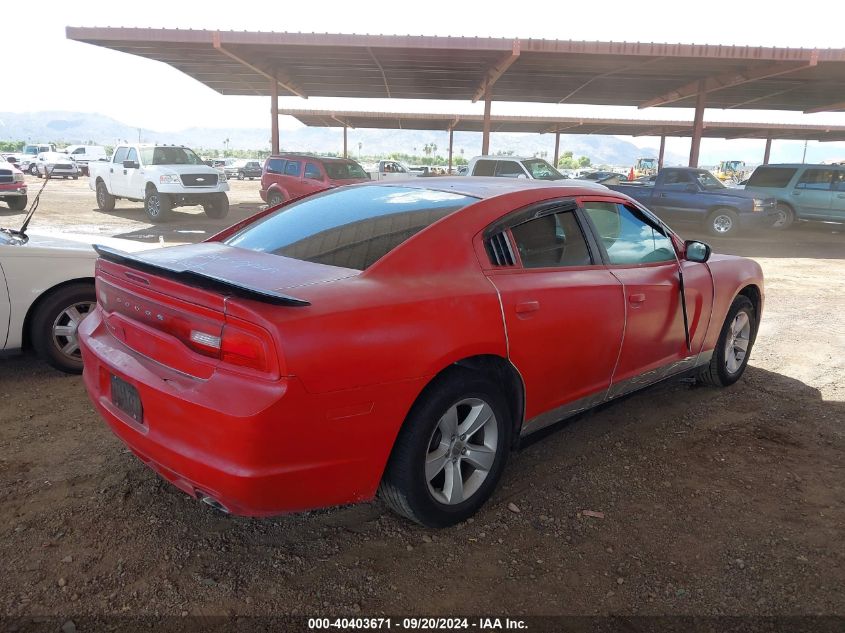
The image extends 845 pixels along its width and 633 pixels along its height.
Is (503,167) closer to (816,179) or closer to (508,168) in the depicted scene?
(508,168)

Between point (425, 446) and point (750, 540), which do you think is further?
point (750, 540)

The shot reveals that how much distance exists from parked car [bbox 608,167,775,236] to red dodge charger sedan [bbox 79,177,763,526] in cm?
1346

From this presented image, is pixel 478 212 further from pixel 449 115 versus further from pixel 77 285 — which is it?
pixel 449 115

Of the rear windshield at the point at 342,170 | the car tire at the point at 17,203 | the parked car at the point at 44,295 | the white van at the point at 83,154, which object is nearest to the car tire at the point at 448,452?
the parked car at the point at 44,295

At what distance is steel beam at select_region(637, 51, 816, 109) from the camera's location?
53.5 ft

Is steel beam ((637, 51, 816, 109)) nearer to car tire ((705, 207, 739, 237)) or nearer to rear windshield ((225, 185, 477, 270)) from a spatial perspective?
car tire ((705, 207, 739, 237))

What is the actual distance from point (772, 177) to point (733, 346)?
15426mm

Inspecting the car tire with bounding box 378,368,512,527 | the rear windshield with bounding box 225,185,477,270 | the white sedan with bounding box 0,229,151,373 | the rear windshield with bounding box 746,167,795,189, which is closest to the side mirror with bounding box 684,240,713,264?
the rear windshield with bounding box 225,185,477,270

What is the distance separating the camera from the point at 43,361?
504 centimetres

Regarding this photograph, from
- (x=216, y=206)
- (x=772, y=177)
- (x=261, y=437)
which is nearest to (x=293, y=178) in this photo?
(x=216, y=206)

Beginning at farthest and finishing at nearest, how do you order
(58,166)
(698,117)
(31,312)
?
(58,166), (698,117), (31,312)

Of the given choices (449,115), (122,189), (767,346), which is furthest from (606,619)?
(449,115)

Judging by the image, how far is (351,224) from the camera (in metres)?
3.09

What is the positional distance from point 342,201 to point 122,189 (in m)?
15.9
